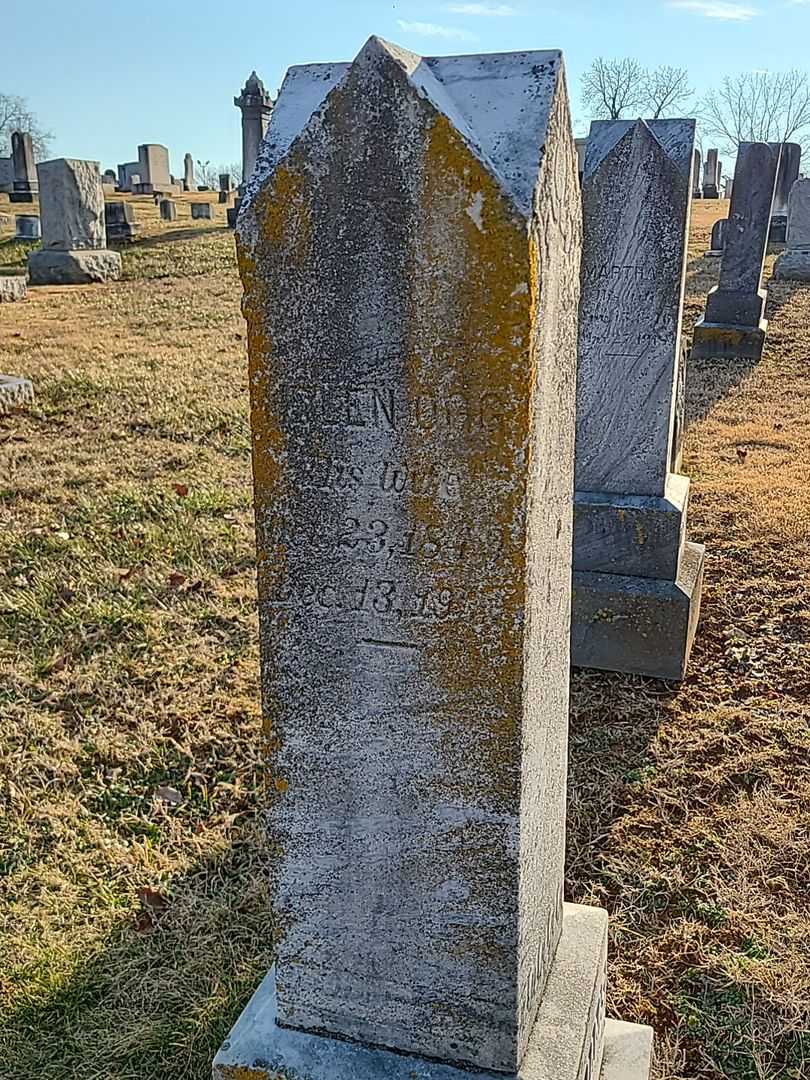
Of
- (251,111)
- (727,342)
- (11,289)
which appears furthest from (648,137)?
(251,111)

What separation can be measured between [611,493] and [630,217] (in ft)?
4.09

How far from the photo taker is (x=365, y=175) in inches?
59.9

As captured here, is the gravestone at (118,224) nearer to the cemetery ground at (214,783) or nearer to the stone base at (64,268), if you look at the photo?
the stone base at (64,268)

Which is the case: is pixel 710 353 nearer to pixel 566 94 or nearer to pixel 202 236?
pixel 566 94

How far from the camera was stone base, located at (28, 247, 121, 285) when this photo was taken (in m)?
14.9

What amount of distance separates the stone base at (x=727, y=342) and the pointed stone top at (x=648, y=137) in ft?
24.8

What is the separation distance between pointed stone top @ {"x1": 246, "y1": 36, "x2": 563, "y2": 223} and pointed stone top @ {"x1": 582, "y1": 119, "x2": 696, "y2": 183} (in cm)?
275

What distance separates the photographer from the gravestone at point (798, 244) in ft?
50.7

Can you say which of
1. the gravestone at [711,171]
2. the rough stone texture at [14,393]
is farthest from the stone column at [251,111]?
the gravestone at [711,171]

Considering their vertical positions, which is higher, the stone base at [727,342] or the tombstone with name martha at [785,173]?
the tombstone with name martha at [785,173]

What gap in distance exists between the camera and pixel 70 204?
48.5 ft

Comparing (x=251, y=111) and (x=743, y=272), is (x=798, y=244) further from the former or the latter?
(x=251, y=111)

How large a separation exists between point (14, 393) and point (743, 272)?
26.9 ft

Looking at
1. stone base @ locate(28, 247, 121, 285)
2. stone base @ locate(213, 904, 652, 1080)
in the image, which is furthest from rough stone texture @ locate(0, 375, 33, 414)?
stone base @ locate(213, 904, 652, 1080)
